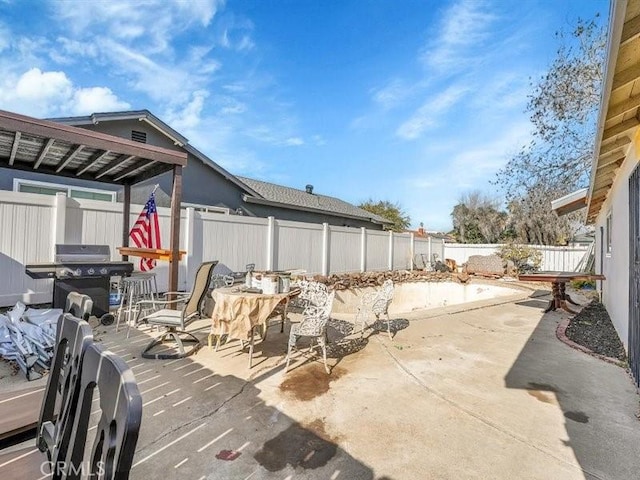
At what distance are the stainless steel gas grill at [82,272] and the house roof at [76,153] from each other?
159cm

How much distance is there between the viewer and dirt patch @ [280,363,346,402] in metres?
3.15

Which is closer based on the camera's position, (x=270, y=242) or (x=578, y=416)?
(x=578, y=416)

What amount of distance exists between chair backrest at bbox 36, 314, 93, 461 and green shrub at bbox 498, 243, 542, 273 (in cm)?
1689

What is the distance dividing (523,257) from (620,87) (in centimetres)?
1436

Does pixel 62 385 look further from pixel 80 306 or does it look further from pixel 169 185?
pixel 169 185

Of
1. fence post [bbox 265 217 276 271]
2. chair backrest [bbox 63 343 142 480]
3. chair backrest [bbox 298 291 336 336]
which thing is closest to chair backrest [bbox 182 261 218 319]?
chair backrest [bbox 298 291 336 336]

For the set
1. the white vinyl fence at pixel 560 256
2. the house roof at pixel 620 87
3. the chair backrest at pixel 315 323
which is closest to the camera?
the house roof at pixel 620 87

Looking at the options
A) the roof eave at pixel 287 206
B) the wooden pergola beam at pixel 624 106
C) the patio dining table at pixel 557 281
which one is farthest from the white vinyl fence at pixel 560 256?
the wooden pergola beam at pixel 624 106

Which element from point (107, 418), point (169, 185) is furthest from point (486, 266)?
point (107, 418)

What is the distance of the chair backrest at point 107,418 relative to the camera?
2.37 feet

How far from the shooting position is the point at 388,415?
2.76 metres

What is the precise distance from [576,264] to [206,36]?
1835 centimetres

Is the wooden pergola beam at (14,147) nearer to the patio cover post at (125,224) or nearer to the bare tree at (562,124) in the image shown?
the patio cover post at (125,224)

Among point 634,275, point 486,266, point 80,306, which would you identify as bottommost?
point 486,266
